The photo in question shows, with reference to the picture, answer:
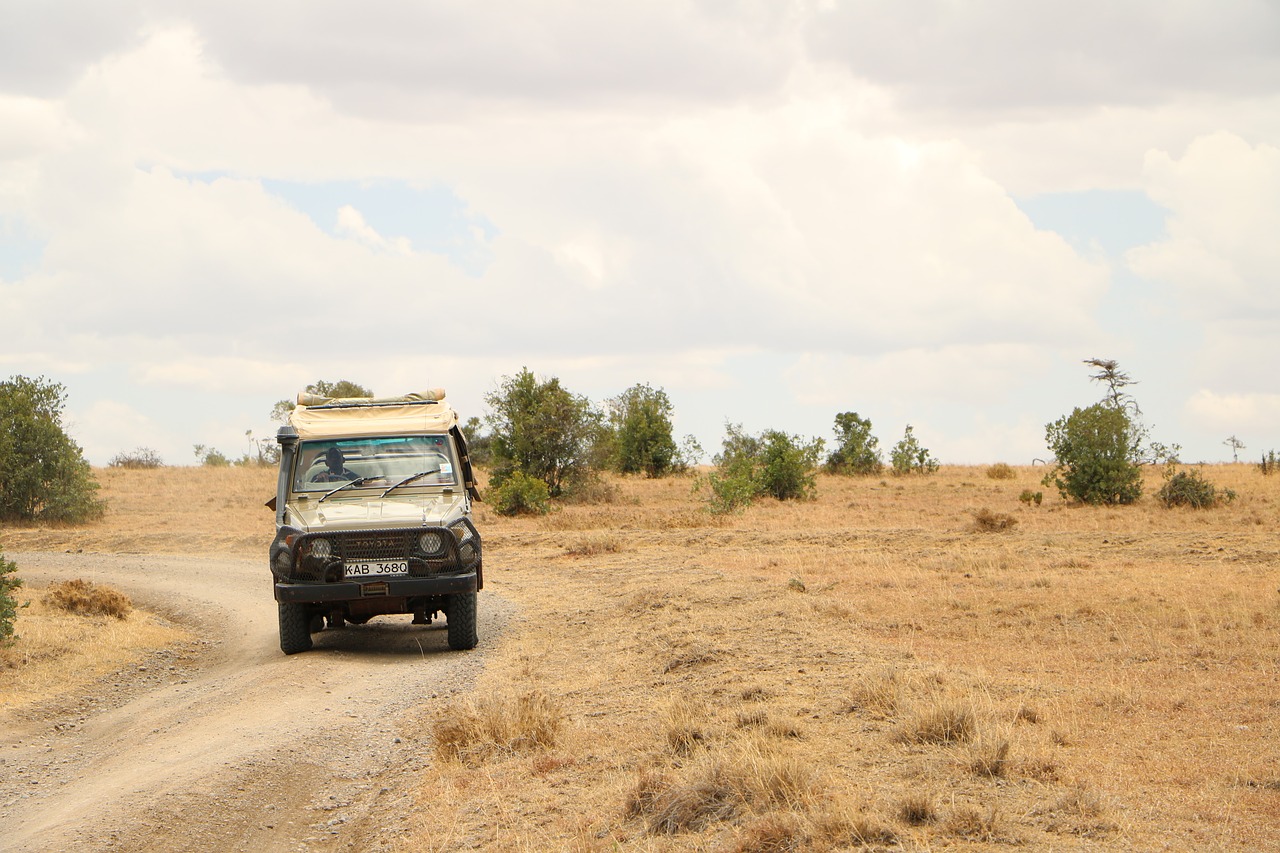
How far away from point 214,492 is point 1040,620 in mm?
35450

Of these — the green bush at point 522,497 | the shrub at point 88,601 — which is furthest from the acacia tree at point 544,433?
the shrub at point 88,601

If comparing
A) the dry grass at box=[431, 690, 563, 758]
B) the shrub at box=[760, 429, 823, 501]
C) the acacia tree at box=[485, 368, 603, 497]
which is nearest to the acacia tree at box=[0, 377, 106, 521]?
the acacia tree at box=[485, 368, 603, 497]

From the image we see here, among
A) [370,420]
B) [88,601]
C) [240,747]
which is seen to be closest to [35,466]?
[88,601]

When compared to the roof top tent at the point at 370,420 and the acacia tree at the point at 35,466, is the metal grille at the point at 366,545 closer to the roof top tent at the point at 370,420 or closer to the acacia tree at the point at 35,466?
the roof top tent at the point at 370,420

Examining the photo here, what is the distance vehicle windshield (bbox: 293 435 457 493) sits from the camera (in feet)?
40.6

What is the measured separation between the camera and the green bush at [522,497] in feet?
101

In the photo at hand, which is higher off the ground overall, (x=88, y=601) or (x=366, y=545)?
(x=366, y=545)

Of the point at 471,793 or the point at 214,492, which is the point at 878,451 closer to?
the point at 214,492

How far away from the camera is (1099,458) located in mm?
32125

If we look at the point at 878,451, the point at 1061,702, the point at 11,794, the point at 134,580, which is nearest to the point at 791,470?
the point at 878,451

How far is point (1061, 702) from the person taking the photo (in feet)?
28.0

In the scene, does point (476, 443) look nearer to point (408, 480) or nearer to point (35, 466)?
point (35, 466)

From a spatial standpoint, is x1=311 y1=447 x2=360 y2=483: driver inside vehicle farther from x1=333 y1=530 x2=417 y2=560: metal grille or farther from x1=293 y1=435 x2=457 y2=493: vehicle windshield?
x1=333 y1=530 x2=417 y2=560: metal grille

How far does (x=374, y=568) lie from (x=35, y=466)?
23.7 meters
